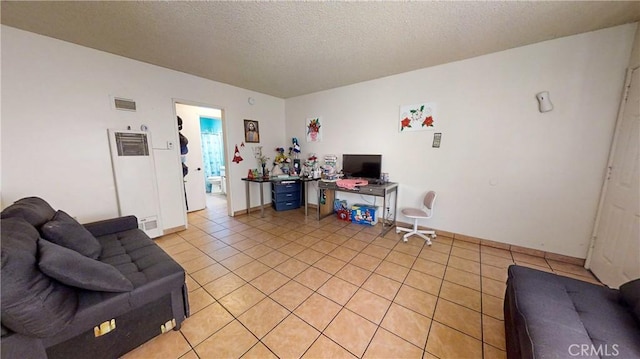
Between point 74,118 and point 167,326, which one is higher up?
point 74,118

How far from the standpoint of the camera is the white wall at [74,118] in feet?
6.86

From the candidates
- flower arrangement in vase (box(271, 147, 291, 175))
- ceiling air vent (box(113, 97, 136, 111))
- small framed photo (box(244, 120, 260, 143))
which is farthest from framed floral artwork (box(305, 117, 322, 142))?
ceiling air vent (box(113, 97, 136, 111))

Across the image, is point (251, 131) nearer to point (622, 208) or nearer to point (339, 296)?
point (339, 296)

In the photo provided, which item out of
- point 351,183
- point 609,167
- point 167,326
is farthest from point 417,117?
point 167,326

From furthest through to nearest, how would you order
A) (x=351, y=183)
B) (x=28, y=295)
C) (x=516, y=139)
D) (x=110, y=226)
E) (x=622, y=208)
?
(x=351, y=183) < (x=516, y=139) < (x=110, y=226) < (x=622, y=208) < (x=28, y=295)

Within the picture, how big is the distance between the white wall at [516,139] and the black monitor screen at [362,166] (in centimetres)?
21

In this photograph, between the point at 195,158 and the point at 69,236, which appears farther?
the point at 195,158

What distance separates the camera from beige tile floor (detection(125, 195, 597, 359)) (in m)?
1.45

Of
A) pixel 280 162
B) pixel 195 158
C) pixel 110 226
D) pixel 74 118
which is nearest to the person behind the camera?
pixel 110 226

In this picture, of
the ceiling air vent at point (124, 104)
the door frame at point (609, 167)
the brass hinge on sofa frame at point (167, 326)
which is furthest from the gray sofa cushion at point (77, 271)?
the door frame at point (609, 167)

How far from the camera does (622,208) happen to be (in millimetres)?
1917

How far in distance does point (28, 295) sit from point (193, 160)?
3.92 meters

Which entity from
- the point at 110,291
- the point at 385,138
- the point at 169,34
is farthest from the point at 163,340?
the point at 385,138

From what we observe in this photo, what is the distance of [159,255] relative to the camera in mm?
1778
